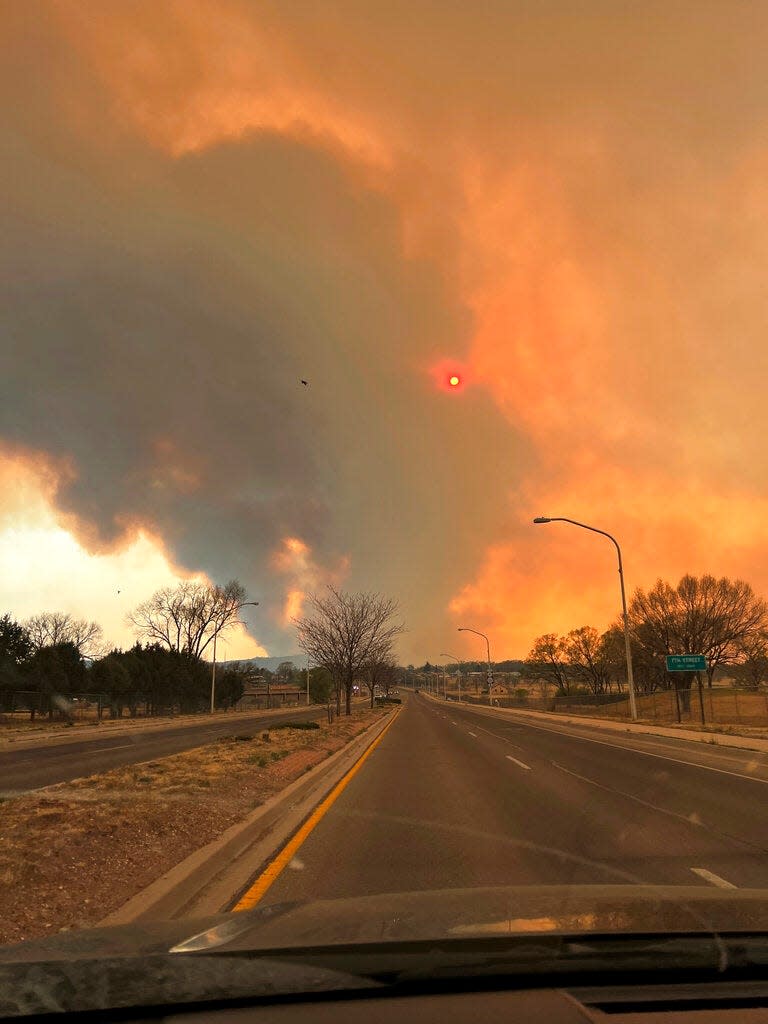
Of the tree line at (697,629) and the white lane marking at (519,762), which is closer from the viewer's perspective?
the white lane marking at (519,762)

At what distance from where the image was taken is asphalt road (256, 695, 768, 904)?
6.25 meters

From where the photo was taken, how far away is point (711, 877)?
6.16 m

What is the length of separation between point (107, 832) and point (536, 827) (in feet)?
17.0

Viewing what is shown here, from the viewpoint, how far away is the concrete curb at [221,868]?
5.15m

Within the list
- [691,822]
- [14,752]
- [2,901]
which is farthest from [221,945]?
[14,752]

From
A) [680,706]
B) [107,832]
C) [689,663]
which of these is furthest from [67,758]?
[680,706]

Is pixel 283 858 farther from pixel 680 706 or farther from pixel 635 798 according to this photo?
pixel 680 706

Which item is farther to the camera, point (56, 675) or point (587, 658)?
point (587, 658)

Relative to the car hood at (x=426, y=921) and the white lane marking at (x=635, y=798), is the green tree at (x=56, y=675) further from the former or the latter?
the car hood at (x=426, y=921)

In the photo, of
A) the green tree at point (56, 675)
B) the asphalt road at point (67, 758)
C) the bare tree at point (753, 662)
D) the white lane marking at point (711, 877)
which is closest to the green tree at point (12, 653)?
the green tree at point (56, 675)

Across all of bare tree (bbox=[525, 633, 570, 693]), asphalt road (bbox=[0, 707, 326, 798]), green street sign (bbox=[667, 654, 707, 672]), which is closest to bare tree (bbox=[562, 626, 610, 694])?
bare tree (bbox=[525, 633, 570, 693])

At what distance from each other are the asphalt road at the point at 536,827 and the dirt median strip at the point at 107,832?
4.26 ft

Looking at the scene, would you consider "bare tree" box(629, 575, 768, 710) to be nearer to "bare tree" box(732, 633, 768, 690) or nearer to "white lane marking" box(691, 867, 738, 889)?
"bare tree" box(732, 633, 768, 690)

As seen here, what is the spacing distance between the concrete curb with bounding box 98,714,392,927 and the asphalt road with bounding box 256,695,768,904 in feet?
1.35
